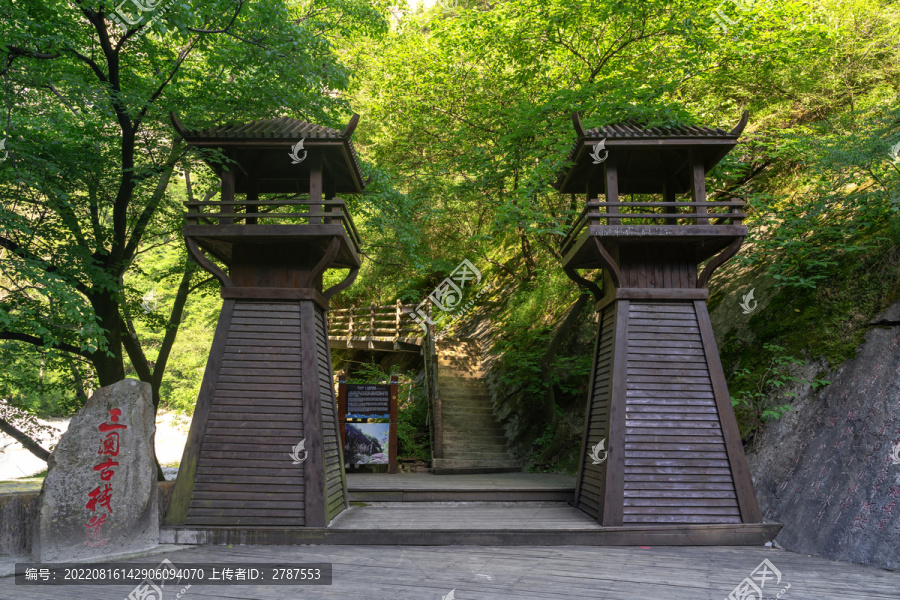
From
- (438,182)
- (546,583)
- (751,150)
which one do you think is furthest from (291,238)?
(751,150)

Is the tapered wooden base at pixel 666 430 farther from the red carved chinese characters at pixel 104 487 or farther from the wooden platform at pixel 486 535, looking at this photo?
the red carved chinese characters at pixel 104 487

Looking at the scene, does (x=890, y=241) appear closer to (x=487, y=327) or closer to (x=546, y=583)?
(x=546, y=583)

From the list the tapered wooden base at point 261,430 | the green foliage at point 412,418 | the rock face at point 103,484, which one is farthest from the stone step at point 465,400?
the rock face at point 103,484

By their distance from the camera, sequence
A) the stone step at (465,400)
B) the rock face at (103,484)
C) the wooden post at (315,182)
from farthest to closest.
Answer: the stone step at (465,400) < the wooden post at (315,182) < the rock face at (103,484)

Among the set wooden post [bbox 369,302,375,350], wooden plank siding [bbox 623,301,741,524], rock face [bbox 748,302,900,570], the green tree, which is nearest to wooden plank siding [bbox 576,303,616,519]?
wooden plank siding [bbox 623,301,741,524]

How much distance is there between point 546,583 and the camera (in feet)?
17.0

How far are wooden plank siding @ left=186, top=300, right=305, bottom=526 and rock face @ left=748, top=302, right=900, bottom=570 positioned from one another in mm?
6147

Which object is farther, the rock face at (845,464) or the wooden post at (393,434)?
the wooden post at (393,434)

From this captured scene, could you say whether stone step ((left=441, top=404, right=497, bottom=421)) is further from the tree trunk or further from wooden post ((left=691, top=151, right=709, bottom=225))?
wooden post ((left=691, top=151, right=709, bottom=225))

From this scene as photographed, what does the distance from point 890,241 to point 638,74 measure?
5.49 metres

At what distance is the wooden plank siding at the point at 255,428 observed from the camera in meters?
6.80

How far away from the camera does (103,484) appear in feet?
19.6

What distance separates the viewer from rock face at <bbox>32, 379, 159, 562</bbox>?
573 centimetres

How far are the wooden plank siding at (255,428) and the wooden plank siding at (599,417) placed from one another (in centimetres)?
383
